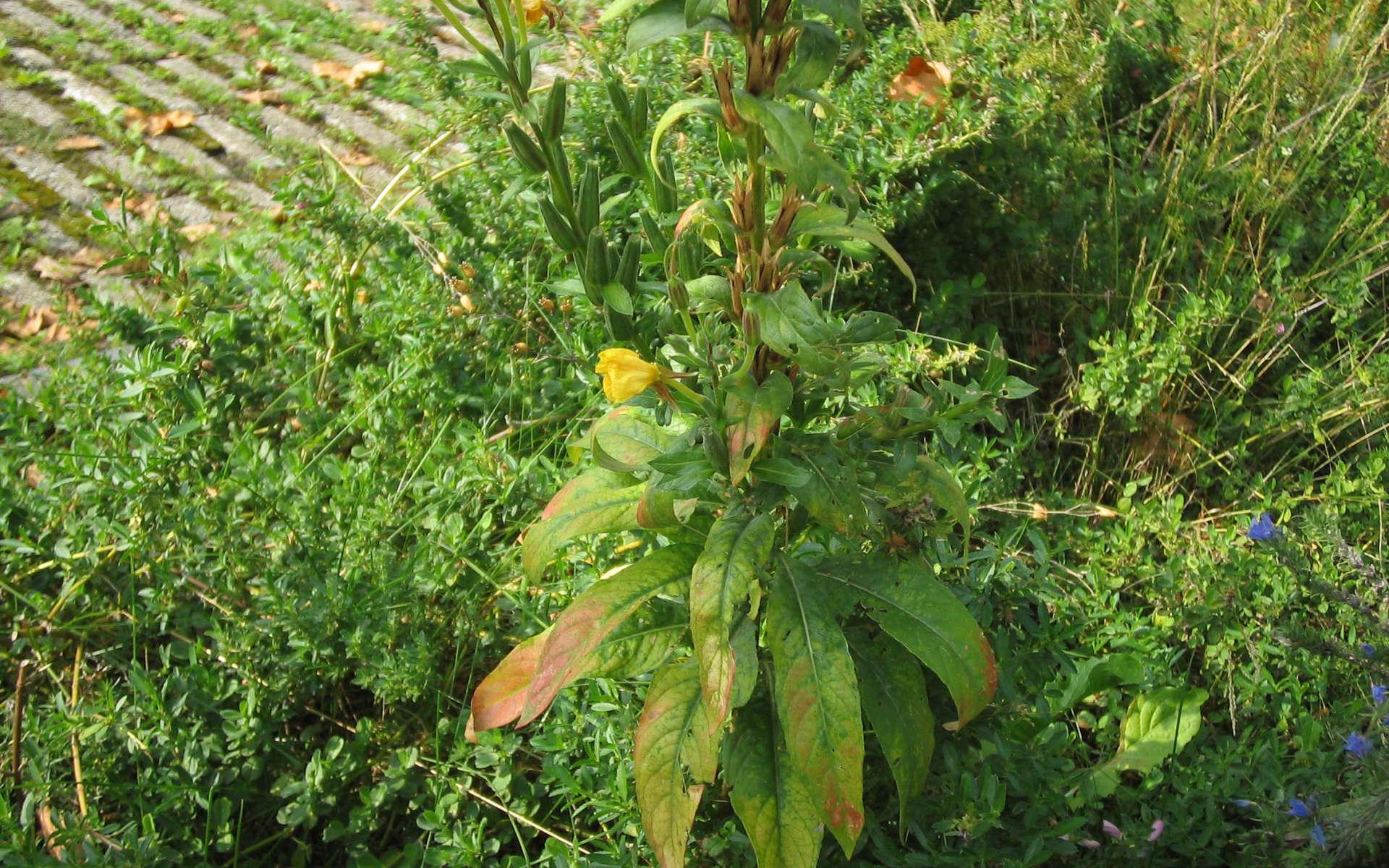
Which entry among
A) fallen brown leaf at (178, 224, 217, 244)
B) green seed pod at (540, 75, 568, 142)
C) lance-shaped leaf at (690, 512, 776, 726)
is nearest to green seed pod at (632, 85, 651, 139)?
green seed pod at (540, 75, 568, 142)

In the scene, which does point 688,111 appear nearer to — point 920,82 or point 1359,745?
point 1359,745

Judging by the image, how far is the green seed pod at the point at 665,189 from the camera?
2043 mm

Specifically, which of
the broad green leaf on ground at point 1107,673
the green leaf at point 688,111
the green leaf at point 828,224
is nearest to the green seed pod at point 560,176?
→ the green leaf at point 688,111

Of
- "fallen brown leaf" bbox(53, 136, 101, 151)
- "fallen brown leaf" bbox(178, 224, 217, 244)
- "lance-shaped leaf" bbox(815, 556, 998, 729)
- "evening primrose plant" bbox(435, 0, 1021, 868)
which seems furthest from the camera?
"fallen brown leaf" bbox(53, 136, 101, 151)

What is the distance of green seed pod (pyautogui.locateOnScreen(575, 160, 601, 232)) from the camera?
2020 millimetres

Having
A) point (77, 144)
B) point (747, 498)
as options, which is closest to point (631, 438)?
point (747, 498)

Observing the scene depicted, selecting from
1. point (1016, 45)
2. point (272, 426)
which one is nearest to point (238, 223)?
point (272, 426)

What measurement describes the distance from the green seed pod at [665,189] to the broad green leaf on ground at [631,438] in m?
0.42

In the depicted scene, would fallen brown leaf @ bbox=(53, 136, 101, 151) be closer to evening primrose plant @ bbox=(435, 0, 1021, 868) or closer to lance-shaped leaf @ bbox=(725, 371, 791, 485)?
evening primrose plant @ bbox=(435, 0, 1021, 868)

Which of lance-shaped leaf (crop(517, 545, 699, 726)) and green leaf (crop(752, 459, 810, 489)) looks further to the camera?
lance-shaped leaf (crop(517, 545, 699, 726))

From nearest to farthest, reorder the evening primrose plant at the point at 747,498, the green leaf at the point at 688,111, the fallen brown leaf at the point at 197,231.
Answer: the green leaf at the point at 688,111 < the evening primrose plant at the point at 747,498 < the fallen brown leaf at the point at 197,231

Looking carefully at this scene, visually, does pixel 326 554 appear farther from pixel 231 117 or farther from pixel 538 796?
pixel 231 117

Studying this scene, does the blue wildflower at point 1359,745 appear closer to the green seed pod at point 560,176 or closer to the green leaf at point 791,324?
the green leaf at point 791,324

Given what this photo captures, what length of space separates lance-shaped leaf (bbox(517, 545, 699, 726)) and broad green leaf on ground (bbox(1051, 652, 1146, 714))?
1.13 meters
